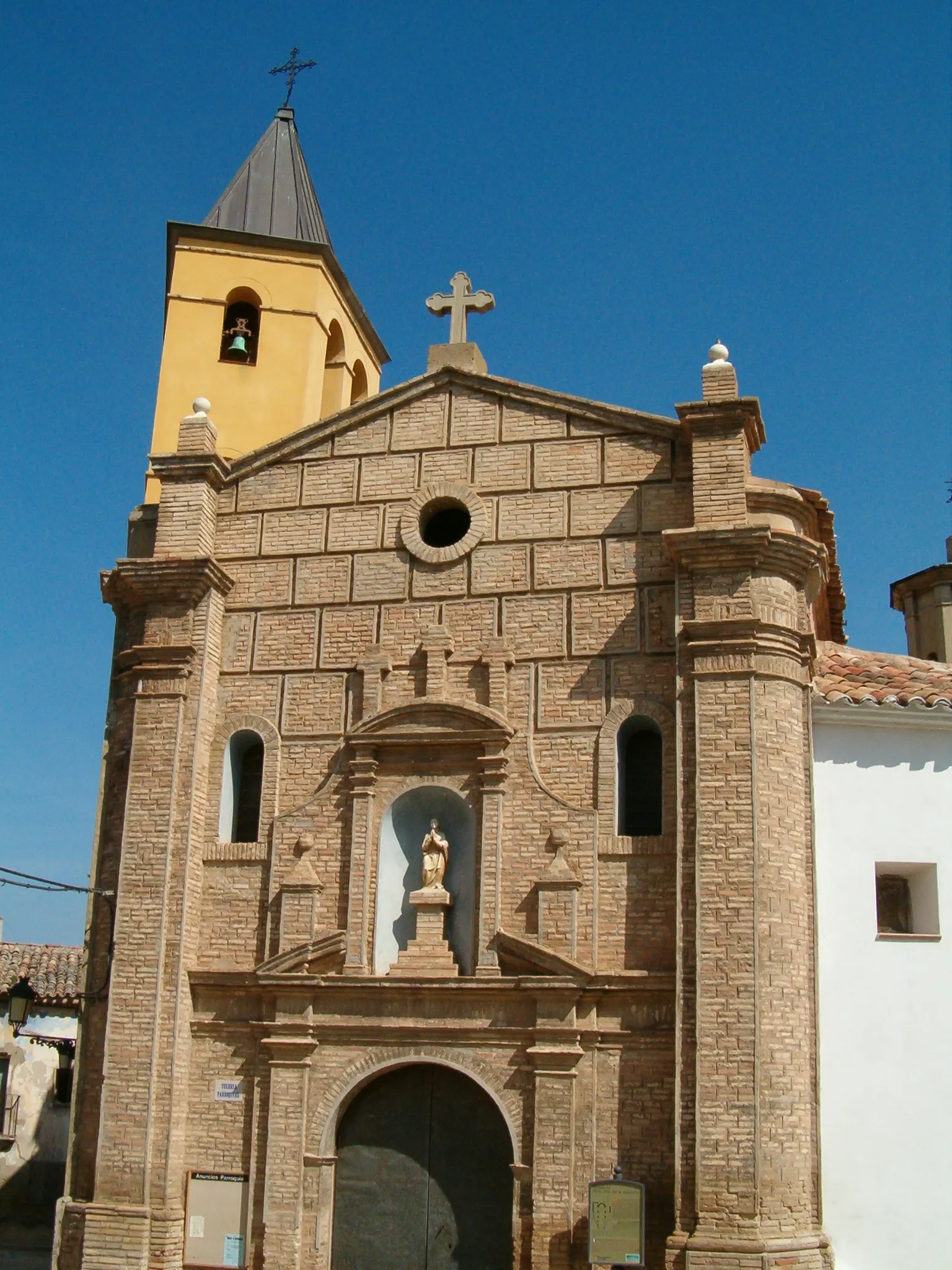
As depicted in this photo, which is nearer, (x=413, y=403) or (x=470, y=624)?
(x=470, y=624)

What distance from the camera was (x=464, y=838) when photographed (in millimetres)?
14875

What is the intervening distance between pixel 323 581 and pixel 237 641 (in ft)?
3.79

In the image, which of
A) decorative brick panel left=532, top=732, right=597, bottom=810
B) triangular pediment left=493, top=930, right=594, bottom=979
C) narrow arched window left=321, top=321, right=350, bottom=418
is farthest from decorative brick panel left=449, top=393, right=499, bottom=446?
triangular pediment left=493, top=930, right=594, bottom=979

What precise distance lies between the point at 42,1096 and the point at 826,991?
1820cm

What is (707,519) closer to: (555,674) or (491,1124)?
(555,674)

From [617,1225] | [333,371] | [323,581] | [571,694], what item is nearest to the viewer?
[617,1225]

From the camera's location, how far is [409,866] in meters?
15.0

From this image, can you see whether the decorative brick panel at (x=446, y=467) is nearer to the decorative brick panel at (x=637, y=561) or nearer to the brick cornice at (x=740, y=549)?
the decorative brick panel at (x=637, y=561)

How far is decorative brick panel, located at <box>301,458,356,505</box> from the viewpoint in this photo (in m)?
16.5

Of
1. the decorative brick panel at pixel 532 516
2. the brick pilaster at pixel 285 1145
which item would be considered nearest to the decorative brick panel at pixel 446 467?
the decorative brick panel at pixel 532 516

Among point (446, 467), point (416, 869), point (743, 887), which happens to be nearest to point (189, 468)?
point (446, 467)

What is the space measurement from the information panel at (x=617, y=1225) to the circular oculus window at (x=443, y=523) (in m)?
6.55

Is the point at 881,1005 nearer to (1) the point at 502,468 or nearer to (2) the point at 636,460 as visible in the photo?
(2) the point at 636,460

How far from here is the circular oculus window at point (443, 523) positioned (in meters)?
15.8
